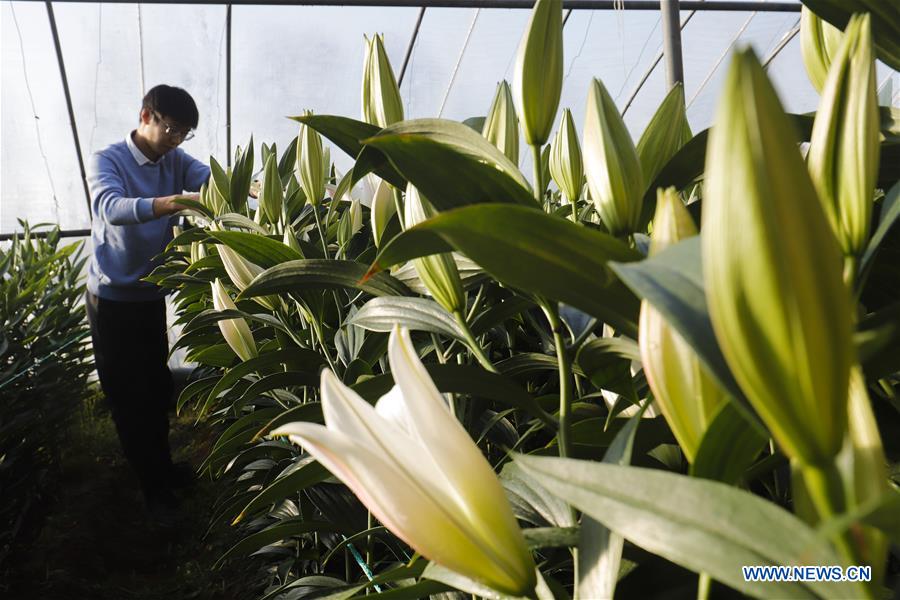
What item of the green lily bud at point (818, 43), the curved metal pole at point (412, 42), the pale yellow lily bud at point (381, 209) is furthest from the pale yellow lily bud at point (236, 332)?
the curved metal pole at point (412, 42)

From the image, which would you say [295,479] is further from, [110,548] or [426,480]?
[110,548]

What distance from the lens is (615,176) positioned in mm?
339

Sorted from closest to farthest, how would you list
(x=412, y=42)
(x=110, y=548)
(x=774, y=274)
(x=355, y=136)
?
(x=774, y=274) < (x=355, y=136) < (x=110, y=548) < (x=412, y=42)

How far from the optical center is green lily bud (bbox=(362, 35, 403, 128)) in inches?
19.5

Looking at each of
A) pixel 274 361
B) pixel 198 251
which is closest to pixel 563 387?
pixel 274 361

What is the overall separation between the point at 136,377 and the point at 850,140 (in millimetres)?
2689

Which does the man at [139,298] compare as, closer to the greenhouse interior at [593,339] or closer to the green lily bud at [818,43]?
the greenhouse interior at [593,339]

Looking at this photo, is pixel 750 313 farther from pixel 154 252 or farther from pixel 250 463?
pixel 154 252

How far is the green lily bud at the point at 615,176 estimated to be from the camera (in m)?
0.34

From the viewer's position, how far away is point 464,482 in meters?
0.23

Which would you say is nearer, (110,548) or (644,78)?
(110,548)

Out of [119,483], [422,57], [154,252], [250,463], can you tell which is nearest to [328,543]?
[250,463]

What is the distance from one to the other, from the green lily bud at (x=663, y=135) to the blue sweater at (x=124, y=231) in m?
2.25

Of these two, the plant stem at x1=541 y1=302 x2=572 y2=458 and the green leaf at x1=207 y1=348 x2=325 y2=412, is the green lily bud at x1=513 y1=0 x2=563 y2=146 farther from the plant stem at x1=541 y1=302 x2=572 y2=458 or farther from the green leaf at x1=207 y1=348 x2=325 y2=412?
the green leaf at x1=207 y1=348 x2=325 y2=412
